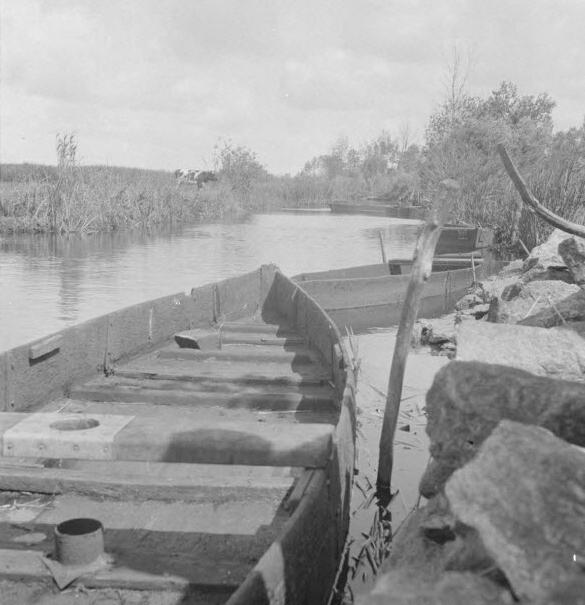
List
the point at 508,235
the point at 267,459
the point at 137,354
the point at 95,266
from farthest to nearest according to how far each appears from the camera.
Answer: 1. the point at 508,235
2. the point at 95,266
3. the point at 137,354
4. the point at 267,459

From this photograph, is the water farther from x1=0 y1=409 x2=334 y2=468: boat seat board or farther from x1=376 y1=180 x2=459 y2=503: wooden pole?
x1=0 y1=409 x2=334 y2=468: boat seat board

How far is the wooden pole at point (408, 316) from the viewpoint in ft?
16.4

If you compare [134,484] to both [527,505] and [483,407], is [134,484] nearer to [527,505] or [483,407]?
[483,407]

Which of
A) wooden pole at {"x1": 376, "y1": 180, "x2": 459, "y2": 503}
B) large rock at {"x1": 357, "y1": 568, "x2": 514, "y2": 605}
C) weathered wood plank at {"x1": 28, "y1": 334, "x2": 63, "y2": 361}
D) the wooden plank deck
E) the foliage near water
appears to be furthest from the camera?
the foliage near water

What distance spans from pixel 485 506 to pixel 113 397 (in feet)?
13.6

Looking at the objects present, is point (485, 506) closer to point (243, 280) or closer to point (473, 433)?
point (473, 433)

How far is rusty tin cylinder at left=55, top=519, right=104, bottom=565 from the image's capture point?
2869 mm

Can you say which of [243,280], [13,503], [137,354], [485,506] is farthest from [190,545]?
[243,280]

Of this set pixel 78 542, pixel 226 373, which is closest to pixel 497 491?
pixel 78 542

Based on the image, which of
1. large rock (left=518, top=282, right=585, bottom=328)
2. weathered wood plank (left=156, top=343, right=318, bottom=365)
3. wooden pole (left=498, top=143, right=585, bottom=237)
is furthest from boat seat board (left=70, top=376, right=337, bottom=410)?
large rock (left=518, top=282, right=585, bottom=328)

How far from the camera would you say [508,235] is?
890 inches

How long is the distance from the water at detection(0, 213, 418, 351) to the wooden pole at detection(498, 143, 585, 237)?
759 centimetres

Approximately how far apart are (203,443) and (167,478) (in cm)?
120

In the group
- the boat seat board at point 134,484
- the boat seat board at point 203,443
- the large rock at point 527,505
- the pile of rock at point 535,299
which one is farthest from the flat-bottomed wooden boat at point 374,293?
the large rock at point 527,505
